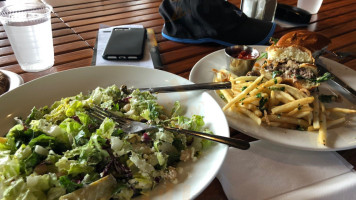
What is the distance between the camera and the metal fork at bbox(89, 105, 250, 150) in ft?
2.67

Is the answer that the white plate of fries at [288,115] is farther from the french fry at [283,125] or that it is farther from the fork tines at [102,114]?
the fork tines at [102,114]

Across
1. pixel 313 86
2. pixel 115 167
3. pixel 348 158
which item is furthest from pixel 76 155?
pixel 313 86

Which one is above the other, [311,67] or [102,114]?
[102,114]

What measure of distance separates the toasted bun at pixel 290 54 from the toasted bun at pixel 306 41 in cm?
5

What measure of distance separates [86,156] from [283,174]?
656mm

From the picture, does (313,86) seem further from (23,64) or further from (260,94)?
(23,64)

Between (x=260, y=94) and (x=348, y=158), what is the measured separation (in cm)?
42

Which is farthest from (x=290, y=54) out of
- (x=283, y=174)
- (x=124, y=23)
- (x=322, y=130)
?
(x=124, y=23)

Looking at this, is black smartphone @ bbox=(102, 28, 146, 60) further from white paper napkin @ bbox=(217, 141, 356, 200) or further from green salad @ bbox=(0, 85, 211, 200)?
white paper napkin @ bbox=(217, 141, 356, 200)

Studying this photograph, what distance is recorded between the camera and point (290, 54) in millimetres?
1659

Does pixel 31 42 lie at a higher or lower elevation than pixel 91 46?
higher

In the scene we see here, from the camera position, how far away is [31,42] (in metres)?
1.39

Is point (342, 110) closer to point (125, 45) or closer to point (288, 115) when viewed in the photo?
point (288, 115)

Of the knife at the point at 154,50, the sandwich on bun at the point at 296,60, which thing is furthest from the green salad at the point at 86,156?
the sandwich on bun at the point at 296,60
